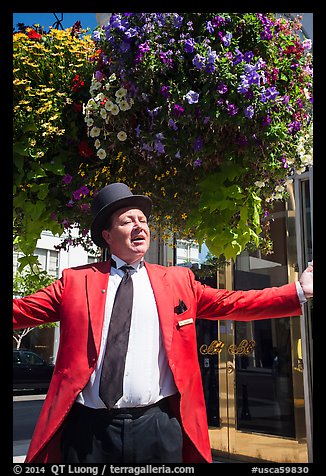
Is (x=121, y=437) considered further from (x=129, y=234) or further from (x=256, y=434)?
(x=256, y=434)

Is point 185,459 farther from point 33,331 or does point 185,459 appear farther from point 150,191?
point 33,331

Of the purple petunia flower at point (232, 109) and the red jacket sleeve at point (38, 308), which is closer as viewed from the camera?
the purple petunia flower at point (232, 109)

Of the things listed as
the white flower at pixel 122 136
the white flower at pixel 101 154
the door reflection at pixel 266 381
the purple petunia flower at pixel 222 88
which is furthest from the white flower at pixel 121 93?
the door reflection at pixel 266 381

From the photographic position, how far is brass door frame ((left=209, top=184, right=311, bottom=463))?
6.05 m

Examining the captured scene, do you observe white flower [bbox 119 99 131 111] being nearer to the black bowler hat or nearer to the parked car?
the black bowler hat

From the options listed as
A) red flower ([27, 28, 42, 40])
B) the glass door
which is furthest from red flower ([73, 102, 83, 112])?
the glass door

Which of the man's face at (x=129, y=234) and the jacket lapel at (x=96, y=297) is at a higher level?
the man's face at (x=129, y=234)

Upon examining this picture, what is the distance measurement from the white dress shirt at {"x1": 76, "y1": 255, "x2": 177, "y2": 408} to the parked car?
15010mm

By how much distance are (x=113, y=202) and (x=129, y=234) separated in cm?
18

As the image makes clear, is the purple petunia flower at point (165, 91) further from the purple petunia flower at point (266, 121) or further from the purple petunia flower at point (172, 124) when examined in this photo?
the purple petunia flower at point (266, 121)

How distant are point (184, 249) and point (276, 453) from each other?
269 cm

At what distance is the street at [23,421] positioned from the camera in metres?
6.57

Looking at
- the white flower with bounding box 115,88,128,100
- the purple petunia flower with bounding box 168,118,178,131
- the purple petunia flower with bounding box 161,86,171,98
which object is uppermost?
the white flower with bounding box 115,88,128,100

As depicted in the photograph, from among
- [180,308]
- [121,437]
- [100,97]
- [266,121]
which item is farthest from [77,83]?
[121,437]
